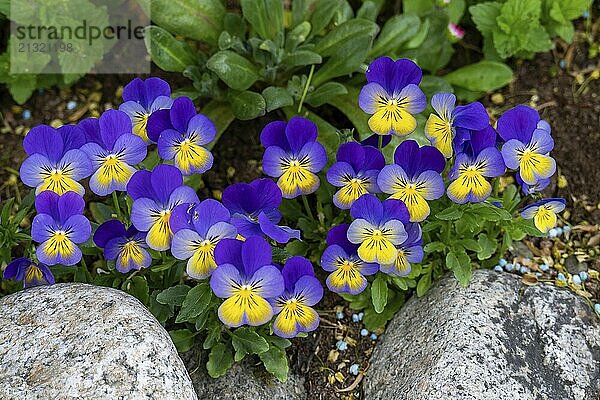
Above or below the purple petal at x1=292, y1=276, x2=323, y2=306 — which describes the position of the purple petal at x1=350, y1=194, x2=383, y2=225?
above

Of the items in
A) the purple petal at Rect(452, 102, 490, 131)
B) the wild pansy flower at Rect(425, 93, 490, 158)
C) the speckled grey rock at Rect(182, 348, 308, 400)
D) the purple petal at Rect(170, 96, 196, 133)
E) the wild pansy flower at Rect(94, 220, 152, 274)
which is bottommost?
the speckled grey rock at Rect(182, 348, 308, 400)

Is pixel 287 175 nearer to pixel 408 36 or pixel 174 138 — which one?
pixel 174 138

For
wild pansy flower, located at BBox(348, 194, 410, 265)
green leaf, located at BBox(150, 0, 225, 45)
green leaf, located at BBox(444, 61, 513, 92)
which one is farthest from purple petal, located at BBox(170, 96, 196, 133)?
green leaf, located at BBox(444, 61, 513, 92)

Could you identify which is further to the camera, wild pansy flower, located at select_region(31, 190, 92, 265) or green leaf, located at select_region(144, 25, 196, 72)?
green leaf, located at select_region(144, 25, 196, 72)

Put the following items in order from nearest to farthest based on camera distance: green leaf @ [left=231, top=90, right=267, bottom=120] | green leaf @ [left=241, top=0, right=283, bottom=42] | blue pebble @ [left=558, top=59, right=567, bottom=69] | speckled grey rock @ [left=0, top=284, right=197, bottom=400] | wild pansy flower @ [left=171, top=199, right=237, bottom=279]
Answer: speckled grey rock @ [left=0, top=284, right=197, bottom=400]
wild pansy flower @ [left=171, top=199, right=237, bottom=279]
green leaf @ [left=231, top=90, right=267, bottom=120]
green leaf @ [left=241, top=0, right=283, bottom=42]
blue pebble @ [left=558, top=59, right=567, bottom=69]

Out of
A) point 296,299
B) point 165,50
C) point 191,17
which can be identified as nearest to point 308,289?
point 296,299

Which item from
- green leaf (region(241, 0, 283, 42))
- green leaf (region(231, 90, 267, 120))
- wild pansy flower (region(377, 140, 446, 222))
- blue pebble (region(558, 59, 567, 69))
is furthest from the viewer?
blue pebble (region(558, 59, 567, 69))

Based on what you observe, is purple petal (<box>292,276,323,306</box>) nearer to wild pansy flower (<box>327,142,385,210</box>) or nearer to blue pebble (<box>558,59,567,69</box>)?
wild pansy flower (<box>327,142,385,210</box>)
